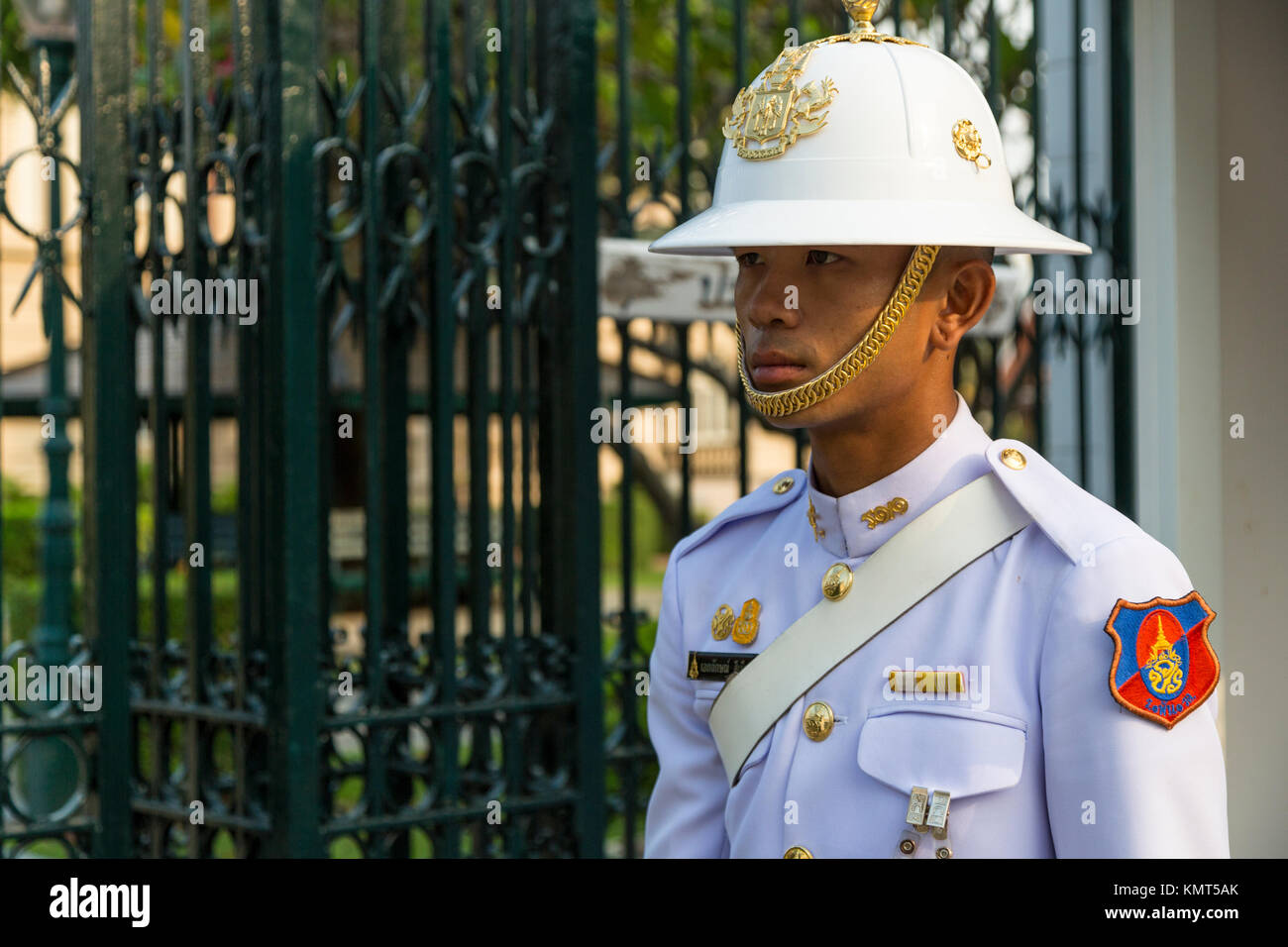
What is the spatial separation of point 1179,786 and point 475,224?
2861 millimetres

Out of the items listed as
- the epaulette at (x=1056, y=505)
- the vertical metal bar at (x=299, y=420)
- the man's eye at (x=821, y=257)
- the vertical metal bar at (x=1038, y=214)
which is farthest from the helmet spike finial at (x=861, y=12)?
the vertical metal bar at (x=1038, y=214)

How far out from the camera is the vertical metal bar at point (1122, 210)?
201 inches

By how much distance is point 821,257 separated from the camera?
1972mm

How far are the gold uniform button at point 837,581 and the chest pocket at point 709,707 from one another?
20 cm

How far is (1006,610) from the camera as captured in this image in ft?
6.16

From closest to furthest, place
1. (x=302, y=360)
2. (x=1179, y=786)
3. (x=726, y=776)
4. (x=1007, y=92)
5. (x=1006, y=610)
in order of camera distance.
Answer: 1. (x=1179, y=786)
2. (x=1006, y=610)
3. (x=726, y=776)
4. (x=302, y=360)
5. (x=1007, y=92)

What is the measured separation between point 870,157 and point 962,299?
0.76 ft

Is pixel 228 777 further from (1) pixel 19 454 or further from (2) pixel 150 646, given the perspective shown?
(1) pixel 19 454

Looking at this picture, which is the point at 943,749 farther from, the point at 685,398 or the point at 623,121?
the point at 623,121


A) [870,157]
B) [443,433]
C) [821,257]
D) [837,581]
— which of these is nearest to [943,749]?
[837,581]

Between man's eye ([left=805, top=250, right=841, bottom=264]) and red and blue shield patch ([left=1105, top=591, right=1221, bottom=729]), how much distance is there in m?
0.55

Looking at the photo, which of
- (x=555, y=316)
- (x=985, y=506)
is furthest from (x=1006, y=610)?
(x=555, y=316)

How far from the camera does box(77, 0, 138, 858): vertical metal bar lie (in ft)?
13.1
